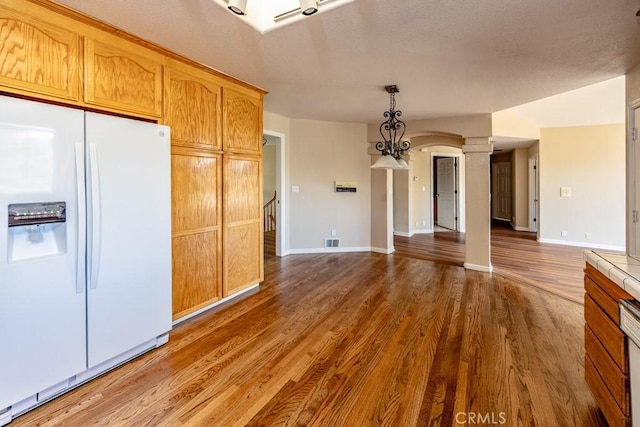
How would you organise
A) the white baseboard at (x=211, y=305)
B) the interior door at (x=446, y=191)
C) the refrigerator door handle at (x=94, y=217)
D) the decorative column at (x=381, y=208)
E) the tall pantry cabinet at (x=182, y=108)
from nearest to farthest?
the tall pantry cabinet at (x=182, y=108) → the refrigerator door handle at (x=94, y=217) → the white baseboard at (x=211, y=305) → the decorative column at (x=381, y=208) → the interior door at (x=446, y=191)

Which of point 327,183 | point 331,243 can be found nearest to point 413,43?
point 327,183

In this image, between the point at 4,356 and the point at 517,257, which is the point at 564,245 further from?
the point at 4,356

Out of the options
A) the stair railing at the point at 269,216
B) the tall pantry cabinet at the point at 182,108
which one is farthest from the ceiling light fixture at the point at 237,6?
the stair railing at the point at 269,216

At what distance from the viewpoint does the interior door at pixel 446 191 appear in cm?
855

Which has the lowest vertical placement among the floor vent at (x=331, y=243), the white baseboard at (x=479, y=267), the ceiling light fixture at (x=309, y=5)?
the white baseboard at (x=479, y=267)

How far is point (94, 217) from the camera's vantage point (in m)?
1.86

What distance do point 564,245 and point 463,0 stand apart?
6.52 m

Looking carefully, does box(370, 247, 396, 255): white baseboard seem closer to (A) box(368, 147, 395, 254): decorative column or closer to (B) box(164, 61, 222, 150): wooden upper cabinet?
(A) box(368, 147, 395, 254): decorative column

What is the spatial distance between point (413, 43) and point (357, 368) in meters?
2.47

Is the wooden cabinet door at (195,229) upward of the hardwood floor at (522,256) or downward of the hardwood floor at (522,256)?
upward

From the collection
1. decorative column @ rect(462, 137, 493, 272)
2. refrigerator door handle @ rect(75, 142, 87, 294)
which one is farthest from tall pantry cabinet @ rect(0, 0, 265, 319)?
decorative column @ rect(462, 137, 493, 272)

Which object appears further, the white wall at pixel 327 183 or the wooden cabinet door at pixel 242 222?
the white wall at pixel 327 183

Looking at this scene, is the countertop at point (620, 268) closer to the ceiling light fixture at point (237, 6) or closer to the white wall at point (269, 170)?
the ceiling light fixture at point (237, 6)

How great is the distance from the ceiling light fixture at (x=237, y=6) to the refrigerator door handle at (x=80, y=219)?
1249 millimetres
